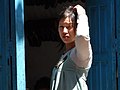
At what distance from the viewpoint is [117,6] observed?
4.84 meters

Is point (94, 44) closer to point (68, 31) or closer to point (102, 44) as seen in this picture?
point (102, 44)

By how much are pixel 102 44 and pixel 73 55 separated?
8.42ft

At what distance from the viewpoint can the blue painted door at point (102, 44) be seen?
15.8ft

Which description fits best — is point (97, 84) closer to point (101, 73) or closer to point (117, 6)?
point (101, 73)

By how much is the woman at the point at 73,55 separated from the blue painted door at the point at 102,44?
2325 millimetres

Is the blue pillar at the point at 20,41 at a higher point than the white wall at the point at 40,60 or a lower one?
higher

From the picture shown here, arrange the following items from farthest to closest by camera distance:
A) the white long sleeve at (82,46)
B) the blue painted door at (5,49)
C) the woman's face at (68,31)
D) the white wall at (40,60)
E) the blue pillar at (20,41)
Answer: the white wall at (40,60) < the blue painted door at (5,49) < the blue pillar at (20,41) < the woman's face at (68,31) < the white long sleeve at (82,46)

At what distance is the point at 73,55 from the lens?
7.89ft

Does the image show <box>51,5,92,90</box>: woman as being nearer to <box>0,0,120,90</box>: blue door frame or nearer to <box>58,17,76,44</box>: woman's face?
<box>58,17,76,44</box>: woman's face

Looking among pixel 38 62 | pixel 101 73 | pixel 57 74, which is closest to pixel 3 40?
pixel 101 73

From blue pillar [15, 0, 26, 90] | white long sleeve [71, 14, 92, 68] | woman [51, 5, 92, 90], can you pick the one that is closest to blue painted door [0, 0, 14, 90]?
blue pillar [15, 0, 26, 90]

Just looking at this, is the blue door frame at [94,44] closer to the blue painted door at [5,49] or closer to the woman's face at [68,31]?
the blue painted door at [5,49]

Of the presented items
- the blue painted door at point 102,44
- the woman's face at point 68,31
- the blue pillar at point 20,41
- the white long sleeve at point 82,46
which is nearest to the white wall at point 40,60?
the blue painted door at point 102,44

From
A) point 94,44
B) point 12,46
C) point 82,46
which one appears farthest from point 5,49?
point 82,46
